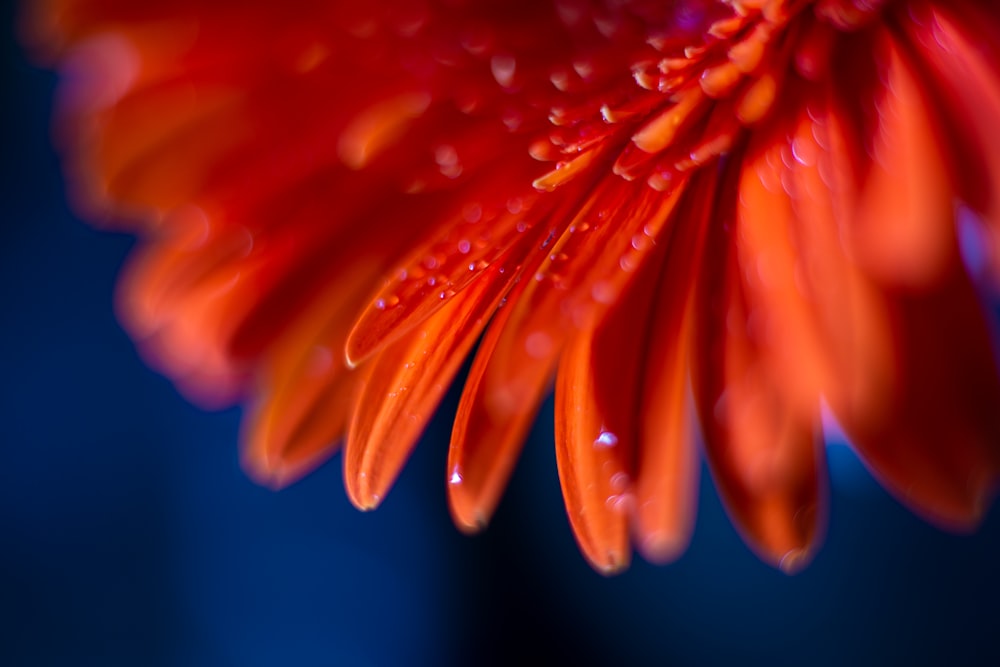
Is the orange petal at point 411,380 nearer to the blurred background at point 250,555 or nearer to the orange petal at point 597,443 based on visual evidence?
the orange petal at point 597,443

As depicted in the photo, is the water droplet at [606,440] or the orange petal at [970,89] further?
the water droplet at [606,440]

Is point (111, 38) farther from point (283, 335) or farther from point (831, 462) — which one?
point (831, 462)

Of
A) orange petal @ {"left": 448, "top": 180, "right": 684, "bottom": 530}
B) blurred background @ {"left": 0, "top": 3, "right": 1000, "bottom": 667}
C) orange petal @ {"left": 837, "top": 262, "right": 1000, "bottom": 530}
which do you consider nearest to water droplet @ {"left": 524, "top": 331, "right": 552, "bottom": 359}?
orange petal @ {"left": 448, "top": 180, "right": 684, "bottom": 530}

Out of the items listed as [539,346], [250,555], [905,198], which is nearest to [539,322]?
[539,346]

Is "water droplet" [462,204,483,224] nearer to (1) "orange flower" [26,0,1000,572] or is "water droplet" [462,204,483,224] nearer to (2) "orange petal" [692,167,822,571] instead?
(1) "orange flower" [26,0,1000,572]

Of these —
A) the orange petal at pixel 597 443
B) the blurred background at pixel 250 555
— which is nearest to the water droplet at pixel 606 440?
the orange petal at pixel 597 443

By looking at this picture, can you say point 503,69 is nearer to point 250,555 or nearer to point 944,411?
point 944,411
